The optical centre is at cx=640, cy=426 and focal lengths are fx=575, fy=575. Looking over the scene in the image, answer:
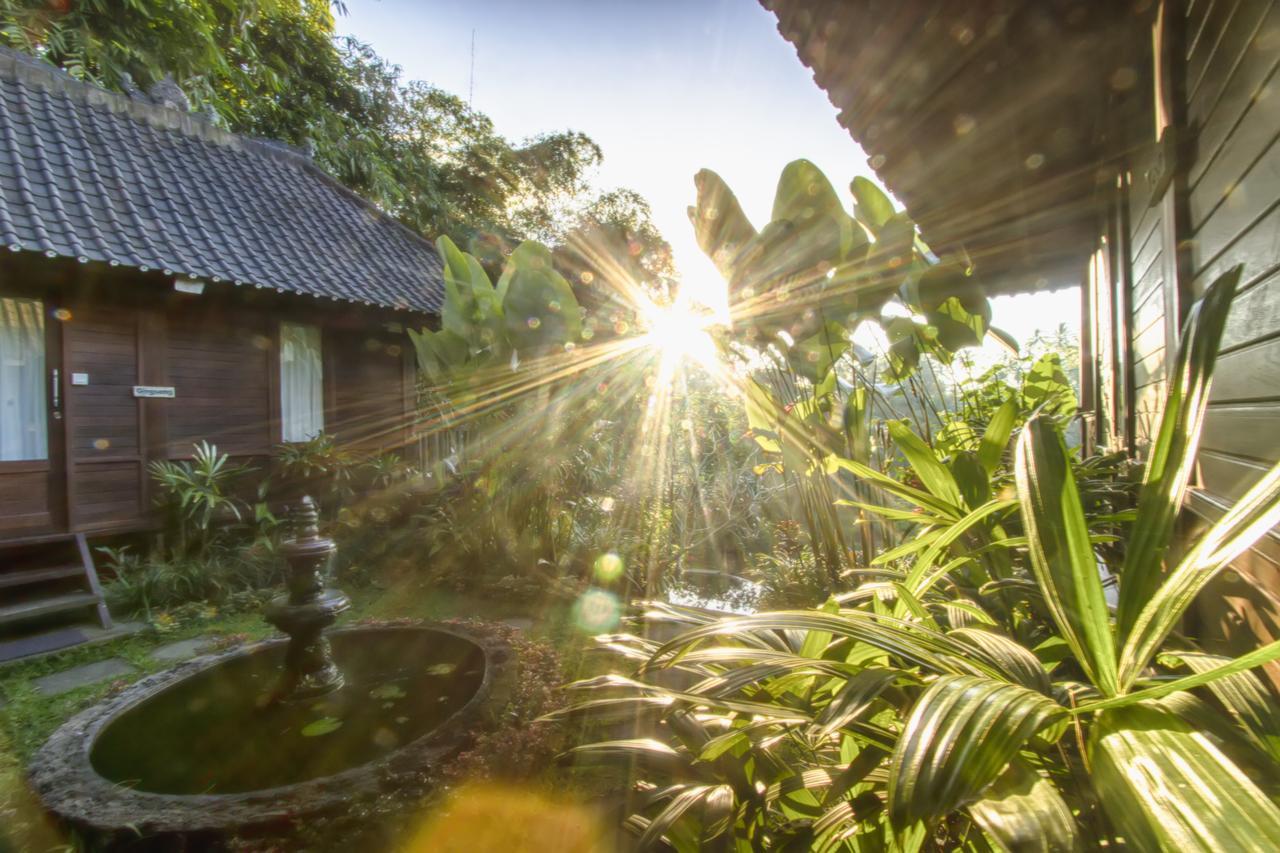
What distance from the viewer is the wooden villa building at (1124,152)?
1.12m

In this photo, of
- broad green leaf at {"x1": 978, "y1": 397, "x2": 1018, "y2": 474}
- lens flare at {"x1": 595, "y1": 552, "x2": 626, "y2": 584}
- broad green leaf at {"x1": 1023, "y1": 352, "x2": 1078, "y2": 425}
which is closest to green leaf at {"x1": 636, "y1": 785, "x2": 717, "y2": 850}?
broad green leaf at {"x1": 978, "y1": 397, "x2": 1018, "y2": 474}

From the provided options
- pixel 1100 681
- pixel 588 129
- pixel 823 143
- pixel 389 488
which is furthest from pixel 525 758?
pixel 588 129

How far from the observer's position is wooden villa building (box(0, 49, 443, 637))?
4773 mm

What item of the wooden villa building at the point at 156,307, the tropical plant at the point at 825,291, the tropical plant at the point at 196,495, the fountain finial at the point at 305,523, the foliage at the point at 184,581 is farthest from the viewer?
the tropical plant at the point at 196,495

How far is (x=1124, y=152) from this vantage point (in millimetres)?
2307

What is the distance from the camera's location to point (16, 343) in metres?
4.77

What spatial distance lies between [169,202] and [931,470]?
7548 millimetres

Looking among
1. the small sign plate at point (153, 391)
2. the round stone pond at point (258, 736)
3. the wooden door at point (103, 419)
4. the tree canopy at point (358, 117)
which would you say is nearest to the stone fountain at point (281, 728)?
the round stone pond at point (258, 736)

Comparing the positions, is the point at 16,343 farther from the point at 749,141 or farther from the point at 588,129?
the point at 588,129

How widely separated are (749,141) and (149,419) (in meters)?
5.85

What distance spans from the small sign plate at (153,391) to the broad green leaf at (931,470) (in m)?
6.49

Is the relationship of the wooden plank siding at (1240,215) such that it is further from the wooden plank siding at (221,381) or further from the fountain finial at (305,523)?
the wooden plank siding at (221,381)

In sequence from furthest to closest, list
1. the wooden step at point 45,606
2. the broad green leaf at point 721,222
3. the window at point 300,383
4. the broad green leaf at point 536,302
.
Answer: the window at point 300,383
the broad green leaf at point 536,302
the wooden step at point 45,606
the broad green leaf at point 721,222

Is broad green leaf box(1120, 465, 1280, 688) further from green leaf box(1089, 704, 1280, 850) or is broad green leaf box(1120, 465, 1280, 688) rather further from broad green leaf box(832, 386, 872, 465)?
broad green leaf box(832, 386, 872, 465)
